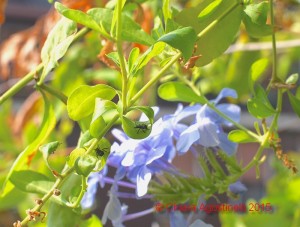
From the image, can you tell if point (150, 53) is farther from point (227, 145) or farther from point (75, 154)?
point (227, 145)

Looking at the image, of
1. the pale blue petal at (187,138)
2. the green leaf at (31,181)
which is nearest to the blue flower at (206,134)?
the pale blue petal at (187,138)

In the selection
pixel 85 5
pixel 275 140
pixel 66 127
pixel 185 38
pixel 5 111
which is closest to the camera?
pixel 185 38

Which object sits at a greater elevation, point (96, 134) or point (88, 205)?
point (96, 134)

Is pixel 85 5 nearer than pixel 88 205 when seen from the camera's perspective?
No

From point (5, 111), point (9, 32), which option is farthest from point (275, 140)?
point (9, 32)

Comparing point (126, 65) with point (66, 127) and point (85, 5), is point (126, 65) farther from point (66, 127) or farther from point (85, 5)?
point (66, 127)

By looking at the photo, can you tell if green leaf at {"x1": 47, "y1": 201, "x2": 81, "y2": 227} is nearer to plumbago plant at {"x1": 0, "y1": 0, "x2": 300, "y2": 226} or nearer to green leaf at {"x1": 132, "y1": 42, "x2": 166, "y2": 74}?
plumbago plant at {"x1": 0, "y1": 0, "x2": 300, "y2": 226}

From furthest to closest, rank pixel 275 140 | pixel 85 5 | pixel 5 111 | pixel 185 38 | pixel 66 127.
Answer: pixel 5 111
pixel 66 127
pixel 85 5
pixel 275 140
pixel 185 38

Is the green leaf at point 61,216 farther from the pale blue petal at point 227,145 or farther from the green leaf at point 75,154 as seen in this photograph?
the pale blue petal at point 227,145
